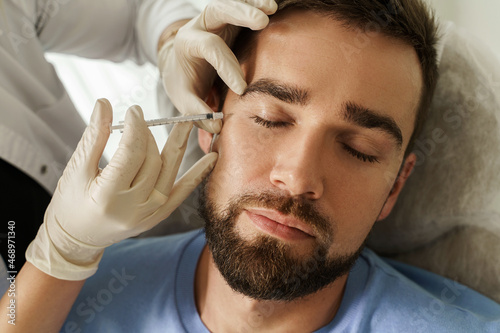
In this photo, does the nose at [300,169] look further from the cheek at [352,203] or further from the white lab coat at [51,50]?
the white lab coat at [51,50]

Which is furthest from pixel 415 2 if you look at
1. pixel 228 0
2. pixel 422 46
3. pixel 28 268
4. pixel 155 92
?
pixel 28 268

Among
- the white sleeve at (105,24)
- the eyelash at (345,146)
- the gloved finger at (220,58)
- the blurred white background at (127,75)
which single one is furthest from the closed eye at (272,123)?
the blurred white background at (127,75)

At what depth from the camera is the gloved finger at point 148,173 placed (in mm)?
1197

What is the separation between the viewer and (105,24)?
163 centimetres

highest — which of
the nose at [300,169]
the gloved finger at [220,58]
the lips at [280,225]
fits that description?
the gloved finger at [220,58]

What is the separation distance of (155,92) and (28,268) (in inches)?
33.8

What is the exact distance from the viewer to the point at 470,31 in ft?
5.78

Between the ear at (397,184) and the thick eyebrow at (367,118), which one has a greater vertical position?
the thick eyebrow at (367,118)

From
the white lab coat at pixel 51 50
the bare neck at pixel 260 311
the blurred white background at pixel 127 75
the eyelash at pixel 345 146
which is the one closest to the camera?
the eyelash at pixel 345 146

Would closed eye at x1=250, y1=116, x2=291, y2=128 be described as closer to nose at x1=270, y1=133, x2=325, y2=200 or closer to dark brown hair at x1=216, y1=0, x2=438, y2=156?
nose at x1=270, y1=133, x2=325, y2=200

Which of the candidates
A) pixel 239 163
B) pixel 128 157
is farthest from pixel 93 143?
pixel 239 163

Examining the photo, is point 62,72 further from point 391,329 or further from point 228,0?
point 391,329

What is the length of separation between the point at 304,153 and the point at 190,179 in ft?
1.08

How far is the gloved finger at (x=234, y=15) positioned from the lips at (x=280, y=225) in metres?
0.49
